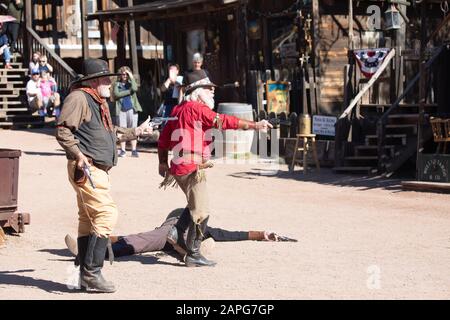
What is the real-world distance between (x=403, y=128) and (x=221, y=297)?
9.92 m

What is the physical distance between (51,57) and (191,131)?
1793 cm

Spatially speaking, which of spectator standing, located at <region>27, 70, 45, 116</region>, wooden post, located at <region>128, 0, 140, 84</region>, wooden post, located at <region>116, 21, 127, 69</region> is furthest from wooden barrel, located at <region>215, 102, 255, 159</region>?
wooden post, located at <region>116, 21, 127, 69</region>

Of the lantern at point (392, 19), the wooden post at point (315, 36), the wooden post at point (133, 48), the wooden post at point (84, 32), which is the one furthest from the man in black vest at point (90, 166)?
the wooden post at point (84, 32)

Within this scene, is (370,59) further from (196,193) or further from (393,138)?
(196,193)

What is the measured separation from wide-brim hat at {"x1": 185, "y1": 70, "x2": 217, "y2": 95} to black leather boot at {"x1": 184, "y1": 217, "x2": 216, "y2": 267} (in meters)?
1.20

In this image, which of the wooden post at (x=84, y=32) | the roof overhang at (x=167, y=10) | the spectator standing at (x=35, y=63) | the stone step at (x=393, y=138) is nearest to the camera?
the stone step at (x=393, y=138)

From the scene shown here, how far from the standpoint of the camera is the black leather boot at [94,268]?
7.80 m

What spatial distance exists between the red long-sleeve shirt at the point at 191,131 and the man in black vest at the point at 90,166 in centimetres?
101

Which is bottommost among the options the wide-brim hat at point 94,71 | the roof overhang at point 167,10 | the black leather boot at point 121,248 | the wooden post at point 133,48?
the black leather boot at point 121,248

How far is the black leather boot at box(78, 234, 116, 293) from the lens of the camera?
7796mm

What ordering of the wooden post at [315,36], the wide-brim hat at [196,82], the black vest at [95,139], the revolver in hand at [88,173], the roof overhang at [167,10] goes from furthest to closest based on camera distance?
the roof overhang at [167,10] → the wooden post at [315,36] → the wide-brim hat at [196,82] → the black vest at [95,139] → the revolver in hand at [88,173]

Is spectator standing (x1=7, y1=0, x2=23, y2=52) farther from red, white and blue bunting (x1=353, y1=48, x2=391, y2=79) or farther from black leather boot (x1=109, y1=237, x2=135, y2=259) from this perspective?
black leather boot (x1=109, y1=237, x2=135, y2=259)

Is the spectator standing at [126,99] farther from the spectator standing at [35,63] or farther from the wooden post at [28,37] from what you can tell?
the wooden post at [28,37]
